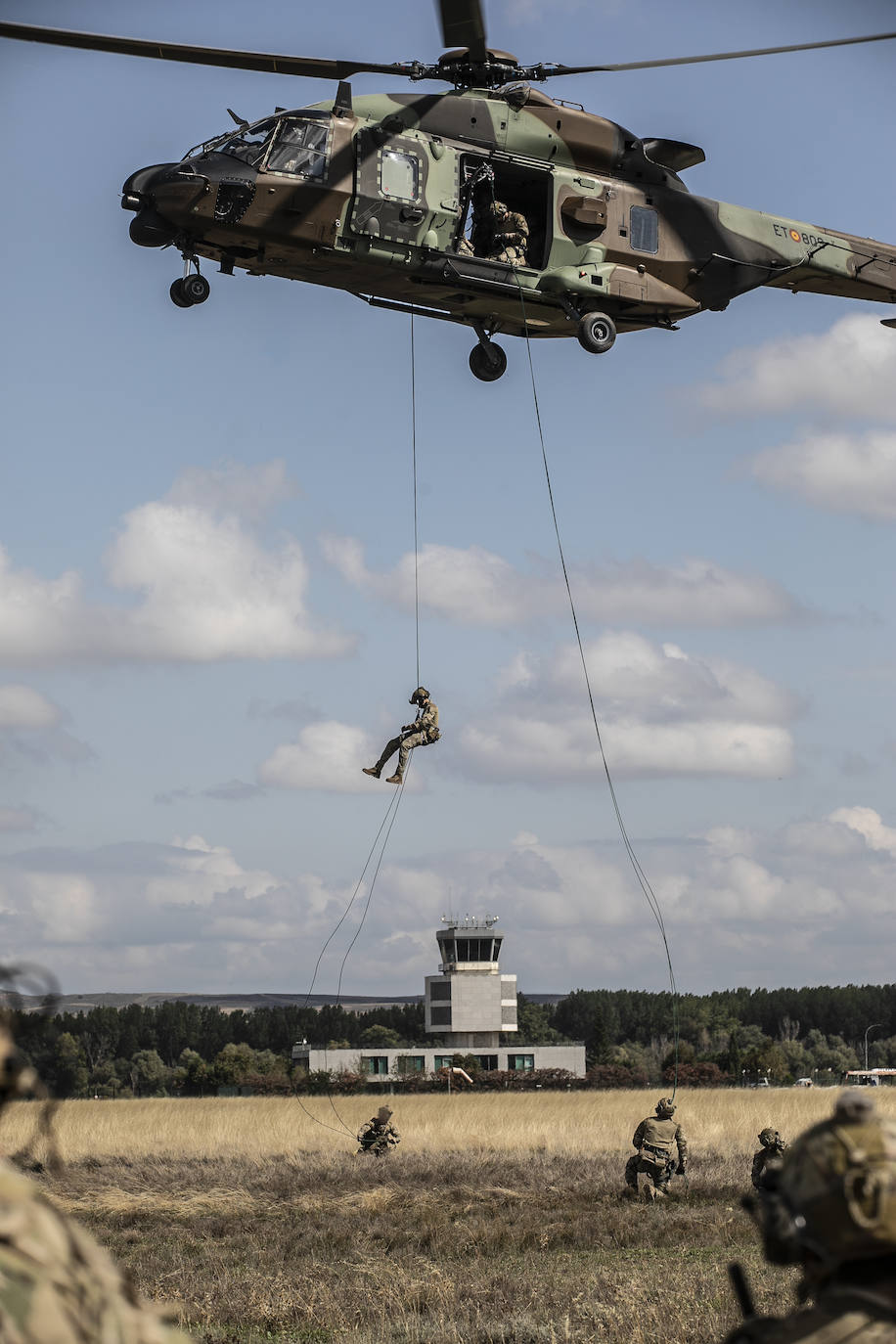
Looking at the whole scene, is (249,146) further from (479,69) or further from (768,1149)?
(768,1149)

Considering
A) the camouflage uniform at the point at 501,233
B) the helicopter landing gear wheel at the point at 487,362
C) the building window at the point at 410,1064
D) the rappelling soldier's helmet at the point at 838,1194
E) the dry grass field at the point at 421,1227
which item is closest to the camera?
the rappelling soldier's helmet at the point at 838,1194

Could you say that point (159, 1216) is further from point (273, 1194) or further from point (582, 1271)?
point (582, 1271)

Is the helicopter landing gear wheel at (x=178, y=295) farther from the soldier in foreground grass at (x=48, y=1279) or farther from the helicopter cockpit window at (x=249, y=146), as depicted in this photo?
the soldier in foreground grass at (x=48, y=1279)

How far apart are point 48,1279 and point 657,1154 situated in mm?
16776

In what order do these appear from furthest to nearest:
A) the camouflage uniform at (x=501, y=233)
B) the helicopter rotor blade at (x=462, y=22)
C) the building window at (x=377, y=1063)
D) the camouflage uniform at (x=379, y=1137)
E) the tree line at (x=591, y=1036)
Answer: the building window at (x=377, y=1063) < the tree line at (x=591, y=1036) < the camouflage uniform at (x=379, y=1137) < the camouflage uniform at (x=501, y=233) < the helicopter rotor blade at (x=462, y=22)

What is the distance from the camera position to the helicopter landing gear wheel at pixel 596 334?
1588cm

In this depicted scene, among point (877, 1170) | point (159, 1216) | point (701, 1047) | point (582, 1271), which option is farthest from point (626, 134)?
point (701, 1047)

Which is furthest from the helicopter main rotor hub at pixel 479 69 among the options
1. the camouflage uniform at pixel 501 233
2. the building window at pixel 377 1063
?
the building window at pixel 377 1063

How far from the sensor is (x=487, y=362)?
1652 cm

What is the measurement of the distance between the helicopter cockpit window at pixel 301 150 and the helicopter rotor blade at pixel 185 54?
556 millimetres

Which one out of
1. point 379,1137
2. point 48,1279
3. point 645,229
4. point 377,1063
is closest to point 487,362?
point 645,229

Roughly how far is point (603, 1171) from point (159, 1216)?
21.6ft

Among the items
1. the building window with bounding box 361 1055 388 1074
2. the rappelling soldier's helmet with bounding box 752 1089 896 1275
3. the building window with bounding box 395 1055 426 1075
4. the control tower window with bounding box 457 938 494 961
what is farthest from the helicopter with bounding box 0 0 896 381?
the control tower window with bounding box 457 938 494 961

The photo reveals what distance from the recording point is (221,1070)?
3529 inches
